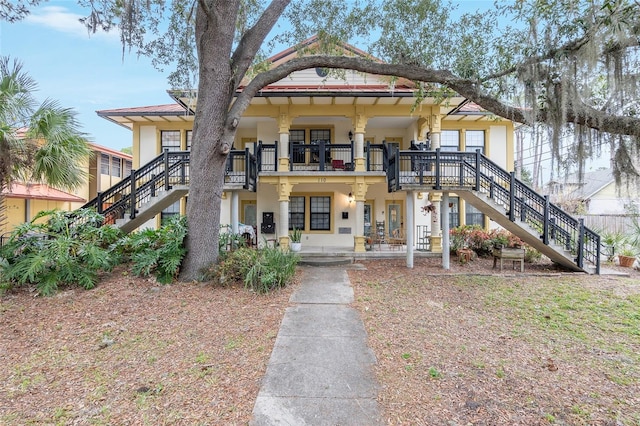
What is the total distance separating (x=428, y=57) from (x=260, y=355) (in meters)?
7.35

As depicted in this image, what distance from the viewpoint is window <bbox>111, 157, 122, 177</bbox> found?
1915 centimetres

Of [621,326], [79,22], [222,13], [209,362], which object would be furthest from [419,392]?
[79,22]

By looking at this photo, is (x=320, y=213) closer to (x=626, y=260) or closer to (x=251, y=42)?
(x=251, y=42)

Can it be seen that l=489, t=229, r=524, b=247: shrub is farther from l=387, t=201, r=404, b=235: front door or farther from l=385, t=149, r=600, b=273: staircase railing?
l=387, t=201, r=404, b=235: front door

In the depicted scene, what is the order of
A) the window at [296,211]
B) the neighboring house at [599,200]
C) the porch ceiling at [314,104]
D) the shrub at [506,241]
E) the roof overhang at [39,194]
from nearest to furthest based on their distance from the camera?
the neighboring house at [599,200], the shrub at [506,241], the porch ceiling at [314,104], the window at [296,211], the roof overhang at [39,194]

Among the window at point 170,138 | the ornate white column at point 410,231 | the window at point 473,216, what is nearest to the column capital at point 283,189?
the ornate white column at point 410,231

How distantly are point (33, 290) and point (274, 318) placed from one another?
16.4 ft

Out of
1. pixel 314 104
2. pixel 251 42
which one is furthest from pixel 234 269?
pixel 314 104

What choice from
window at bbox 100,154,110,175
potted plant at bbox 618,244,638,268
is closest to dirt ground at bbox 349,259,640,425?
potted plant at bbox 618,244,638,268

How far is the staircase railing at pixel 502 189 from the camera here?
28.3 ft

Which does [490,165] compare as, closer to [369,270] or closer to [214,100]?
[369,270]

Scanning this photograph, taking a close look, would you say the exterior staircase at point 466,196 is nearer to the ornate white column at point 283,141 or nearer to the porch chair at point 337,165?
the ornate white column at point 283,141

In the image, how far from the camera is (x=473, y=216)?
1327cm

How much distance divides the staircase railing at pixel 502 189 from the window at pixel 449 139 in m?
4.07
